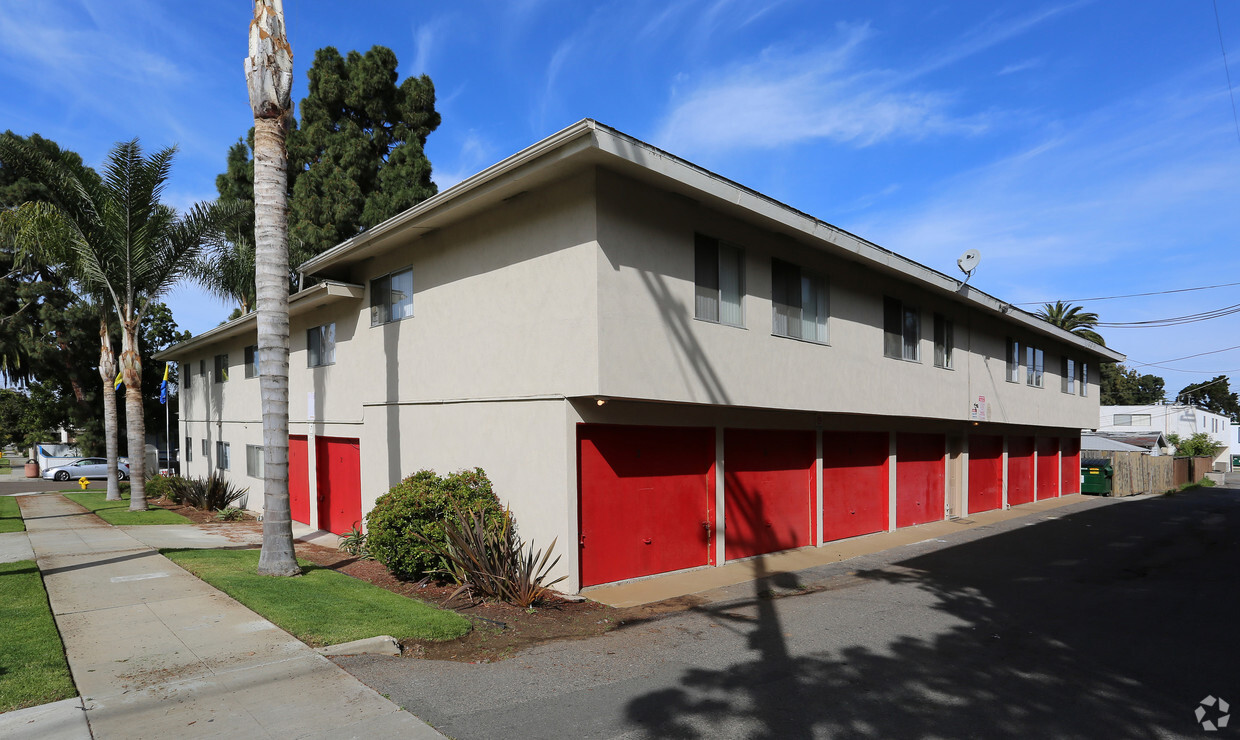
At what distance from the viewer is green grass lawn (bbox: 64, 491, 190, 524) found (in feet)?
54.9

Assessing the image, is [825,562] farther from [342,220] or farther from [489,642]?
[342,220]

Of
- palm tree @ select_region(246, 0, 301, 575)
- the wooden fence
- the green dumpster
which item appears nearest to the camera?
palm tree @ select_region(246, 0, 301, 575)

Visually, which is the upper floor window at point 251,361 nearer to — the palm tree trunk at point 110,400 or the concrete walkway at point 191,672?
the palm tree trunk at point 110,400

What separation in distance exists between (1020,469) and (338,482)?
20773mm

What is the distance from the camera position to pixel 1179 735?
5.25 metres

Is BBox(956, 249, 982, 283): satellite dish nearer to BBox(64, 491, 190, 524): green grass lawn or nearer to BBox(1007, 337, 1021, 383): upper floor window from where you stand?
BBox(1007, 337, 1021, 383): upper floor window

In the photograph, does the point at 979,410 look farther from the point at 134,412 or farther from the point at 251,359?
the point at 134,412

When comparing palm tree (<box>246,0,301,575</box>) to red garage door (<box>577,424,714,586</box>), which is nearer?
red garage door (<box>577,424,714,586</box>)

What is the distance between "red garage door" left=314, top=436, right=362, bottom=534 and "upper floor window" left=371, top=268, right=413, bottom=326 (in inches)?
112

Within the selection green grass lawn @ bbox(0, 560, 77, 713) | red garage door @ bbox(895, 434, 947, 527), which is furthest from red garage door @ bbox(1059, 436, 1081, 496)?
green grass lawn @ bbox(0, 560, 77, 713)

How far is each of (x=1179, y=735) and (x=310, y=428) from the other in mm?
16092

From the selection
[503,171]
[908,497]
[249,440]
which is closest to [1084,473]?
[908,497]

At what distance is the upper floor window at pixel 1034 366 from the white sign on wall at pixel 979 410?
169 inches

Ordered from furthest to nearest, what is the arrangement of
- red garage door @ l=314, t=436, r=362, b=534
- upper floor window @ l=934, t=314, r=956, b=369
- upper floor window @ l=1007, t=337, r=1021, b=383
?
1. upper floor window @ l=1007, t=337, r=1021, b=383
2. upper floor window @ l=934, t=314, r=956, b=369
3. red garage door @ l=314, t=436, r=362, b=534
